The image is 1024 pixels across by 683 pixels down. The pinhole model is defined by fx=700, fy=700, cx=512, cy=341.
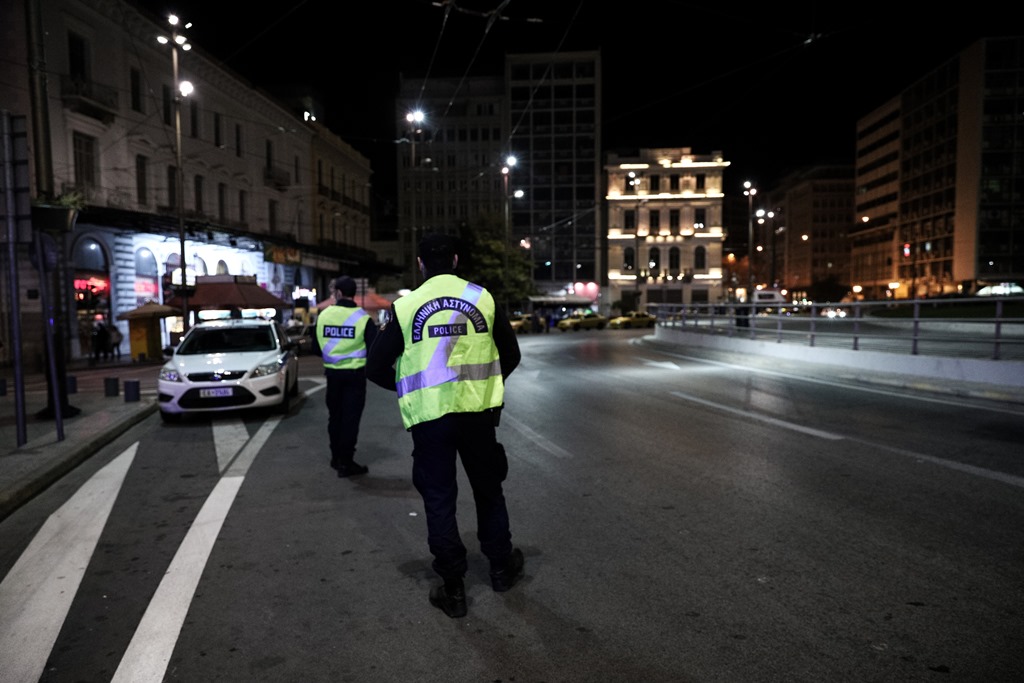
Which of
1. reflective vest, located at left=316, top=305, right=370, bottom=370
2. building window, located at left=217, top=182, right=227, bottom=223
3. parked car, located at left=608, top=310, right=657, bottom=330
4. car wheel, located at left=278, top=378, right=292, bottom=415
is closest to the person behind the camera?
reflective vest, located at left=316, top=305, right=370, bottom=370

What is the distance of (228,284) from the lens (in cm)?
2711

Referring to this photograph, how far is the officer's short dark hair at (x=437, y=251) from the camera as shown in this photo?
12.0 ft

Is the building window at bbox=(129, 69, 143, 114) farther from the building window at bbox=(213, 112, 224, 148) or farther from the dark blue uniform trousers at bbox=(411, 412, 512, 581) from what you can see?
the dark blue uniform trousers at bbox=(411, 412, 512, 581)

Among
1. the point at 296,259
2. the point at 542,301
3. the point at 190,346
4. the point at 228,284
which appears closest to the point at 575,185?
the point at 542,301

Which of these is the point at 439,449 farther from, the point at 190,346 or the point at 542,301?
the point at 542,301

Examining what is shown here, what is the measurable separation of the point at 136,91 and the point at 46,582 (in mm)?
29656

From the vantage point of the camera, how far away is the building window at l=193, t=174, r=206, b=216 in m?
32.6

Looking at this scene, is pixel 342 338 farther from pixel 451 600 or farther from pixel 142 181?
pixel 142 181

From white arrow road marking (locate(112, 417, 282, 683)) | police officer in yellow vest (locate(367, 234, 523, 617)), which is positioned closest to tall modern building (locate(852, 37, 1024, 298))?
white arrow road marking (locate(112, 417, 282, 683))

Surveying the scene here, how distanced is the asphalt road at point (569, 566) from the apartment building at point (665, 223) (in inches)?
2557

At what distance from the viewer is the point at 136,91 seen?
93.0ft

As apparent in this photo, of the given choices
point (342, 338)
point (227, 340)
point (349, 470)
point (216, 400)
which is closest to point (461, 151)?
point (227, 340)

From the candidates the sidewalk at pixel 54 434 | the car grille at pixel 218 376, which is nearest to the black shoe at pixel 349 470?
the sidewalk at pixel 54 434

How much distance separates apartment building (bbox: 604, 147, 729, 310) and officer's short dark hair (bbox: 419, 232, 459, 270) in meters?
67.8
